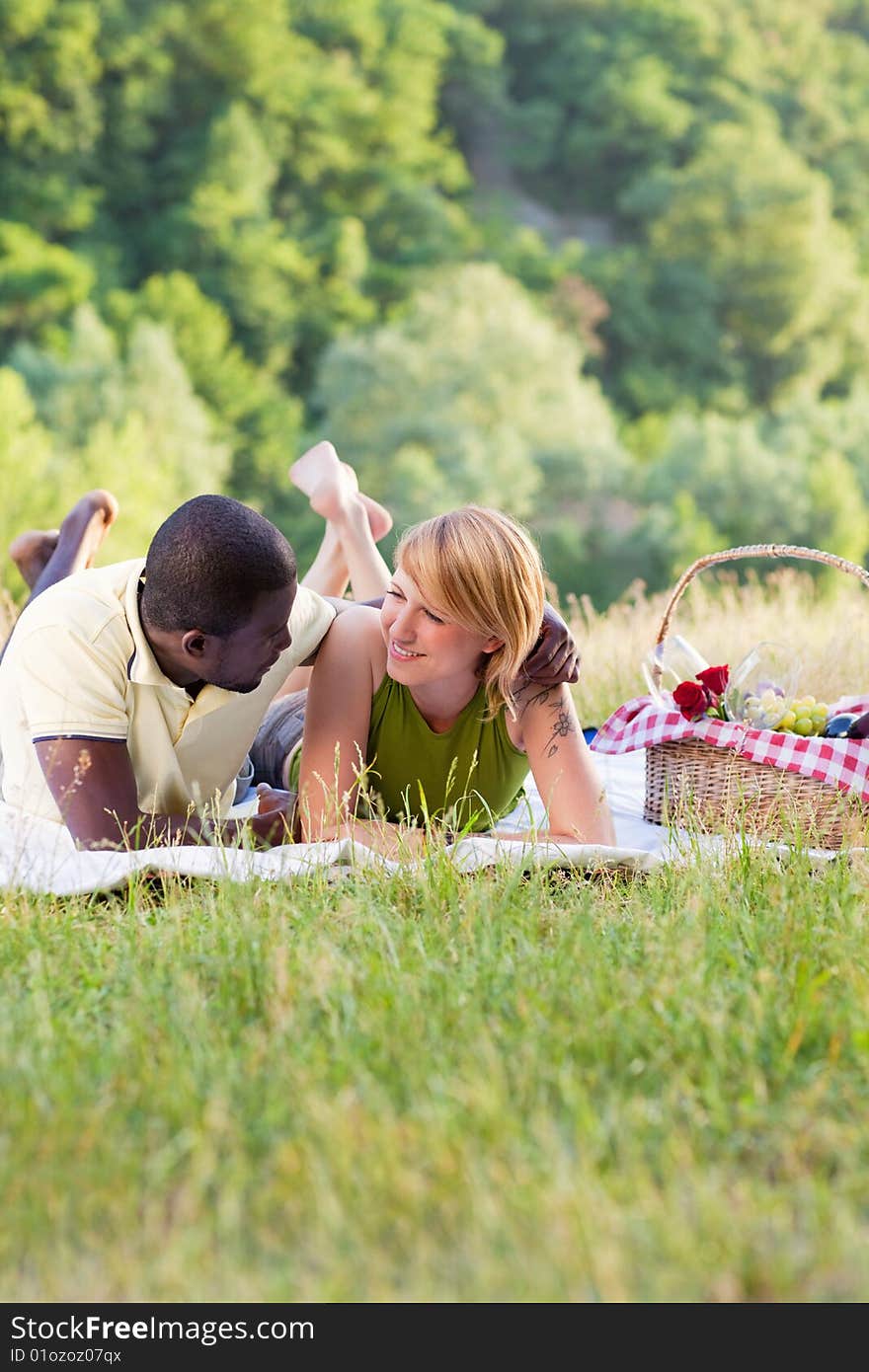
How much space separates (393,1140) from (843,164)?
48.1 meters

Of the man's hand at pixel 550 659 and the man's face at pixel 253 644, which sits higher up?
the man's face at pixel 253 644

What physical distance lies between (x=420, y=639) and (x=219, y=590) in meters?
0.55

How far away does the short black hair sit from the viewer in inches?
120

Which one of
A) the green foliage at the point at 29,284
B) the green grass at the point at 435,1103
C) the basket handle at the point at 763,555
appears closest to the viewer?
the green grass at the point at 435,1103

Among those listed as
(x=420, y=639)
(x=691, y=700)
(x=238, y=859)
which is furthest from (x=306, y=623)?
(x=691, y=700)

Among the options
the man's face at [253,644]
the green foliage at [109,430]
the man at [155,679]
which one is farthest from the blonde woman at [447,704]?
the green foliage at [109,430]

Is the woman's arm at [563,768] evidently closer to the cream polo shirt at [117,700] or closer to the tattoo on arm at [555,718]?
the tattoo on arm at [555,718]

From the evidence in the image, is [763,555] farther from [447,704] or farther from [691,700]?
[447,704]

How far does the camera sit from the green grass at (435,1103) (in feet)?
5.03

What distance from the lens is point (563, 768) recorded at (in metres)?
3.51

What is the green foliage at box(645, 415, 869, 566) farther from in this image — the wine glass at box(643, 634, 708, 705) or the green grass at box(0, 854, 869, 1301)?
the green grass at box(0, 854, 869, 1301)

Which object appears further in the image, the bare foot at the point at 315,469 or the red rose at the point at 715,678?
the bare foot at the point at 315,469

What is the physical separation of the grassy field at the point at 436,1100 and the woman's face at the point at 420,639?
81cm

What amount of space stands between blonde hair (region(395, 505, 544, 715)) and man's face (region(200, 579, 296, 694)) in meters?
0.37
